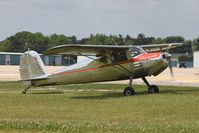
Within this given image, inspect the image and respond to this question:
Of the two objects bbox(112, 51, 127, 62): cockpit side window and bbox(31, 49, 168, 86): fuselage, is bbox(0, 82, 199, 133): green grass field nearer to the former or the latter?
bbox(31, 49, 168, 86): fuselage

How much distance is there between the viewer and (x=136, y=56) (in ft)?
82.8

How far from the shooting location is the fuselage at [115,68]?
24906 millimetres

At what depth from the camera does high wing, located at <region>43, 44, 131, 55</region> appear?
2298 cm

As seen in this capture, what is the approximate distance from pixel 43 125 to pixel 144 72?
1367cm

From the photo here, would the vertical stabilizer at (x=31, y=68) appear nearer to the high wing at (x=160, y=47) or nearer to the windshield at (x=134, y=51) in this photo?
the windshield at (x=134, y=51)

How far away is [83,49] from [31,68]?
4962 mm

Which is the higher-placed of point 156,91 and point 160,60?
point 160,60

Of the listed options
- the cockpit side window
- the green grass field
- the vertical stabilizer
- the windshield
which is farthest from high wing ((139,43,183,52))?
the green grass field

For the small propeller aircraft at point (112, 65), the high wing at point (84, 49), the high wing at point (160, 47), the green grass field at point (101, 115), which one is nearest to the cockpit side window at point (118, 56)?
the small propeller aircraft at point (112, 65)

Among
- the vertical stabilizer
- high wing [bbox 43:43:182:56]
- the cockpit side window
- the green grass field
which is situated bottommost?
the green grass field

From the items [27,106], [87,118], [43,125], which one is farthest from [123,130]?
[27,106]

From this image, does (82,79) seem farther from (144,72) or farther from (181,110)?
(181,110)

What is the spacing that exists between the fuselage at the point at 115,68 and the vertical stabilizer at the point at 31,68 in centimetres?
152

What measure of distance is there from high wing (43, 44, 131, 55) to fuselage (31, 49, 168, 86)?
1.25ft
